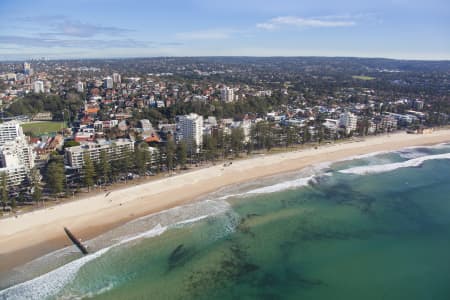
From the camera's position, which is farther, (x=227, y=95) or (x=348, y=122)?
(x=227, y=95)

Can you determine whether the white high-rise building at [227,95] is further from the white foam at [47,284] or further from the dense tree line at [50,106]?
the white foam at [47,284]

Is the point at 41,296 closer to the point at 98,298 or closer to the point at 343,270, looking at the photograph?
the point at 98,298

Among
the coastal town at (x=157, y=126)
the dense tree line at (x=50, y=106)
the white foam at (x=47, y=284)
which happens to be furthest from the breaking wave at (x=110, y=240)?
the dense tree line at (x=50, y=106)

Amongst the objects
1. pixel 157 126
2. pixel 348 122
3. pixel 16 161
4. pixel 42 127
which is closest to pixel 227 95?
pixel 157 126

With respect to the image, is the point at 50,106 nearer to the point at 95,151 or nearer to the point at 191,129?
the point at 191,129

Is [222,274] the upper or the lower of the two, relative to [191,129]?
lower

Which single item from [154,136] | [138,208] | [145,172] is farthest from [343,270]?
[154,136]
